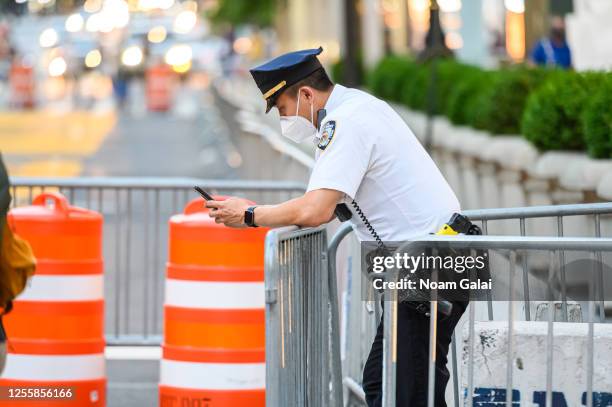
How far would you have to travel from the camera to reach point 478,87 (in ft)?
47.8

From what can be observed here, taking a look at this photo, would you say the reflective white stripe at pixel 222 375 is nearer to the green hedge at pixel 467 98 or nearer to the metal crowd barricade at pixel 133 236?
the metal crowd barricade at pixel 133 236

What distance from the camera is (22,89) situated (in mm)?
41094

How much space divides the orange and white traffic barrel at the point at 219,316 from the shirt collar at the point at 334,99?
4.91 feet

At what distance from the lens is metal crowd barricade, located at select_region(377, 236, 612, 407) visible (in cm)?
469

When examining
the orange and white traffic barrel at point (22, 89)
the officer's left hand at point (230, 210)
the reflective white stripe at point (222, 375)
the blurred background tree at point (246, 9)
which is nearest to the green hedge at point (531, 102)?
the reflective white stripe at point (222, 375)

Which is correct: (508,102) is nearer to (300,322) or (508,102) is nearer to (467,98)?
(467,98)

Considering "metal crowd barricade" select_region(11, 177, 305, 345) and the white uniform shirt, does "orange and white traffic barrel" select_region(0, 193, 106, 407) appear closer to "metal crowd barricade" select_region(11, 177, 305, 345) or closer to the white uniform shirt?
"metal crowd barricade" select_region(11, 177, 305, 345)

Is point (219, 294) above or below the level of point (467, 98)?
below

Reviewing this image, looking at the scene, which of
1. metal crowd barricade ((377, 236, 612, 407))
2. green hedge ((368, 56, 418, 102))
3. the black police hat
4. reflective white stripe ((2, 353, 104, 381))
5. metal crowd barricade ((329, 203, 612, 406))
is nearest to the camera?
metal crowd barricade ((377, 236, 612, 407))

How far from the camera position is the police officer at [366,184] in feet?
17.1

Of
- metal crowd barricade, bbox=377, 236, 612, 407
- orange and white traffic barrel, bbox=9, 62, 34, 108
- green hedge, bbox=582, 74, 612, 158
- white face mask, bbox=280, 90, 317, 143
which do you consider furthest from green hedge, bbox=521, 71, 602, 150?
orange and white traffic barrel, bbox=9, 62, 34, 108

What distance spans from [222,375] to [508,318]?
2251 millimetres

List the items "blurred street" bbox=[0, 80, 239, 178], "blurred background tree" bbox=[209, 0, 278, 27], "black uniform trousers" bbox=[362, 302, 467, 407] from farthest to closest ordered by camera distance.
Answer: "blurred background tree" bbox=[209, 0, 278, 27], "blurred street" bbox=[0, 80, 239, 178], "black uniform trousers" bbox=[362, 302, 467, 407]

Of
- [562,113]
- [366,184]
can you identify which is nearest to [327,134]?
[366,184]
